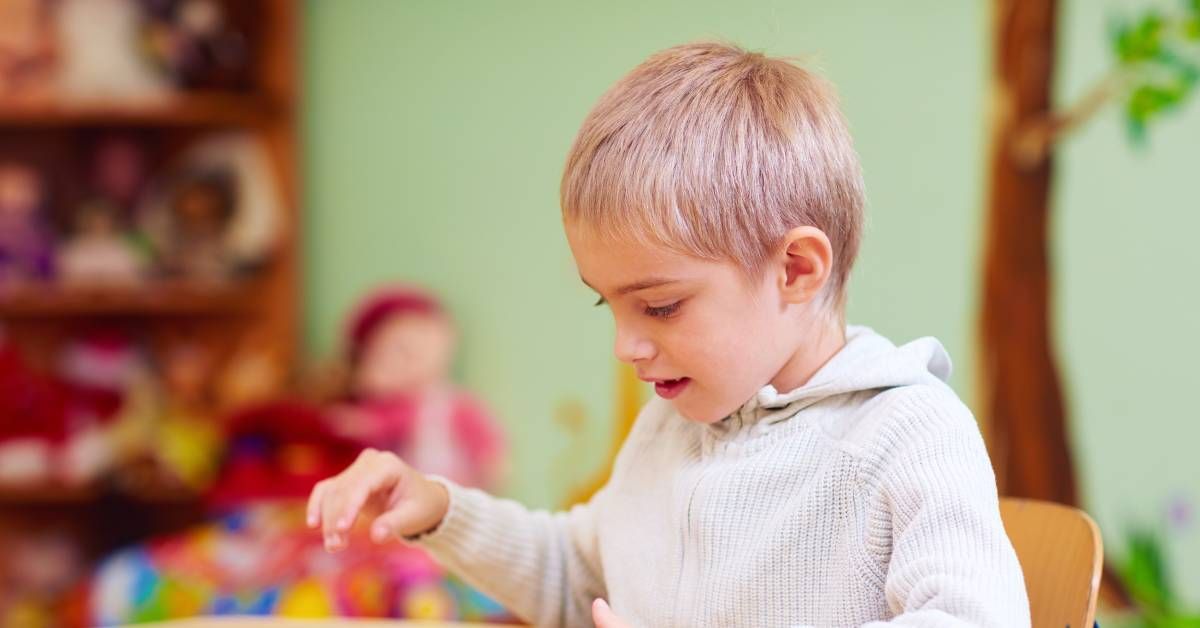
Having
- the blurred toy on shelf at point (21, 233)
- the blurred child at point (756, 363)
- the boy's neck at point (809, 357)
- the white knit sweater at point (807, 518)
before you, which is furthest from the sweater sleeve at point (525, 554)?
the blurred toy on shelf at point (21, 233)

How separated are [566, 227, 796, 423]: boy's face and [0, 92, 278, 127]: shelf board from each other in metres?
1.63

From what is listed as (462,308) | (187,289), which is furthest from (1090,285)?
(187,289)

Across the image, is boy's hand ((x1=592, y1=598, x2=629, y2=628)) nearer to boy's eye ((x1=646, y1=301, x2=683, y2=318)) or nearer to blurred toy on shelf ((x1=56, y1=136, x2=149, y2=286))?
boy's eye ((x1=646, y1=301, x2=683, y2=318))

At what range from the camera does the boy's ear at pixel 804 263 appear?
2.66 ft

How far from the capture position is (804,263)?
82 cm

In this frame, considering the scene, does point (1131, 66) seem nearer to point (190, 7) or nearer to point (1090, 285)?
point (1090, 285)

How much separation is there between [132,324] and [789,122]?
2.04 meters

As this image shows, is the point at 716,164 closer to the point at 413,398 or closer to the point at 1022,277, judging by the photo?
the point at 1022,277

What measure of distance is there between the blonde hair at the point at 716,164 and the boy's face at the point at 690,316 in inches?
0.5

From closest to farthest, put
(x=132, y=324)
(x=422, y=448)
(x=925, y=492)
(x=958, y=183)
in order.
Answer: (x=925, y=492) → (x=958, y=183) → (x=422, y=448) → (x=132, y=324)

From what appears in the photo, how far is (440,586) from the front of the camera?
1.88 metres

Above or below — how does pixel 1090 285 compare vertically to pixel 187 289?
above

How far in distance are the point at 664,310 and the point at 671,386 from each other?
0.07 m

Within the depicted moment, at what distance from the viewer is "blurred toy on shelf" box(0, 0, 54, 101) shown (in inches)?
90.0
